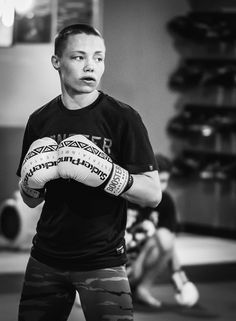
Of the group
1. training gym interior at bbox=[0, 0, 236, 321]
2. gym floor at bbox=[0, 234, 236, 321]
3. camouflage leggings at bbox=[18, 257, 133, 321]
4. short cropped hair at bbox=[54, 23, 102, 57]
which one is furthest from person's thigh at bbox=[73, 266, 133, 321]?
training gym interior at bbox=[0, 0, 236, 321]

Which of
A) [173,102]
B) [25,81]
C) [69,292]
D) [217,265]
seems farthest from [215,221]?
[69,292]

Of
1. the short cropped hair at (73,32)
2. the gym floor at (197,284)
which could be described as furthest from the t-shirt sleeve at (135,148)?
the gym floor at (197,284)

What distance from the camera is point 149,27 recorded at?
6918 mm

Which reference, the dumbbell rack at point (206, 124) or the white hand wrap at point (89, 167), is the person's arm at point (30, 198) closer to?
the white hand wrap at point (89, 167)

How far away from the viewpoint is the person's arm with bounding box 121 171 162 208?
7.81 ft

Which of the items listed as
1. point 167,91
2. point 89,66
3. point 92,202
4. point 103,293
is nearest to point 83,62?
point 89,66

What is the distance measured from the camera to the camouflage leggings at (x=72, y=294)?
2.39 metres

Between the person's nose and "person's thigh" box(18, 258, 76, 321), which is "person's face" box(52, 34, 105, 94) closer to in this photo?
the person's nose

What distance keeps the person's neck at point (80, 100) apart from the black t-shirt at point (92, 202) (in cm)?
1

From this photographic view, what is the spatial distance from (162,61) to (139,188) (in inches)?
189

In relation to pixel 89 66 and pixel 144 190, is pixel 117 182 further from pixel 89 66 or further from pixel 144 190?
pixel 89 66

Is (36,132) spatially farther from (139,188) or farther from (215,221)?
(215,221)

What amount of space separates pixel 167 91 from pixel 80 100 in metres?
4.80

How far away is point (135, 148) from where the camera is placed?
2.40 m
